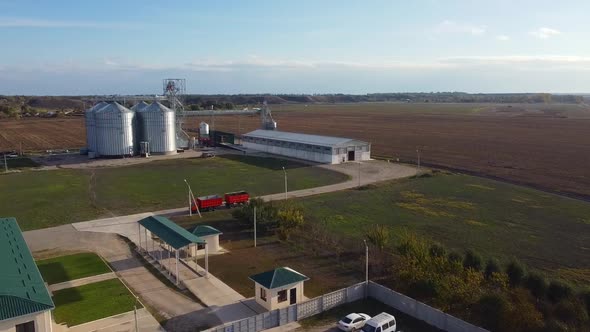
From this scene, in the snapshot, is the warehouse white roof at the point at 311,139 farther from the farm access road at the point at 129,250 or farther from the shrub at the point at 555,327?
the shrub at the point at 555,327

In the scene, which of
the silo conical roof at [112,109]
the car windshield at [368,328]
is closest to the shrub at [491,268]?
the car windshield at [368,328]

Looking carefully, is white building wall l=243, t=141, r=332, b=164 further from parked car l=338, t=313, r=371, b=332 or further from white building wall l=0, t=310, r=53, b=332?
white building wall l=0, t=310, r=53, b=332

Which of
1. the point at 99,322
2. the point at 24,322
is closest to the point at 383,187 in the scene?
the point at 99,322

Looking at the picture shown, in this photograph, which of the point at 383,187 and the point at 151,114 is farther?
the point at 151,114

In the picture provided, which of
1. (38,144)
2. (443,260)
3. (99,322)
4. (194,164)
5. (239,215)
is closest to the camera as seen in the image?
(99,322)

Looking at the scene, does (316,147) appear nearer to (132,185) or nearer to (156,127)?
(156,127)

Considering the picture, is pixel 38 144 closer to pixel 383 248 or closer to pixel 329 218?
pixel 329 218
